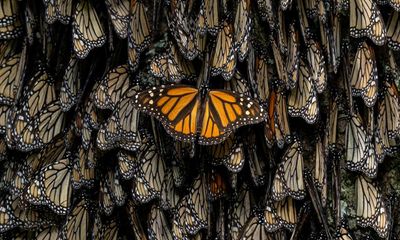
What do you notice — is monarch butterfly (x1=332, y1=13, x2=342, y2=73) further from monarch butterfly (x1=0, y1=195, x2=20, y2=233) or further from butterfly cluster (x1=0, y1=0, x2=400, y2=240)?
monarch butterfly (x1=0, y1=195, x2=20, y2=233)

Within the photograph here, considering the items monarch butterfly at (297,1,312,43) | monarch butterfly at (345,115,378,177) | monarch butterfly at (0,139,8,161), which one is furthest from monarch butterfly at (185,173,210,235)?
monarch butterfly at (0,139,8,161)

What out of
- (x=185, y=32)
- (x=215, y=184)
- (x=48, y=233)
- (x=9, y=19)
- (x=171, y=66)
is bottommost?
(x=48, y=233)

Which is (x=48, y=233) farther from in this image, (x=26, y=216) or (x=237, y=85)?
(x=237, y=85)

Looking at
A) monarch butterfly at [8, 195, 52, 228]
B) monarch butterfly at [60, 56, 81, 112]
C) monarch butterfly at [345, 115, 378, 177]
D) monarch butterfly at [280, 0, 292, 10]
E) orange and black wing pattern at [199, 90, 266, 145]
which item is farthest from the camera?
monarch butterfly at [8, 195, 52, 228]

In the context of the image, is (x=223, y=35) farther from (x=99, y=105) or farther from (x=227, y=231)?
(x=227, y=231)

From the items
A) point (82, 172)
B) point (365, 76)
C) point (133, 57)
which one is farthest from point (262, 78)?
point (82, 172)

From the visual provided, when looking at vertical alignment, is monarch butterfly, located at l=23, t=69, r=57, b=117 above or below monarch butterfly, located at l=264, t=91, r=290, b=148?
above

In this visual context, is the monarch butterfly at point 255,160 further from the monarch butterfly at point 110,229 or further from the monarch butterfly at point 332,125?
the monarch butterfly at point 110,229
